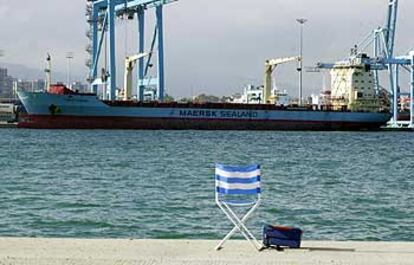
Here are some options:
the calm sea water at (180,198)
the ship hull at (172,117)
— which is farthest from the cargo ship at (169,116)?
the calm sea water at (180,198)

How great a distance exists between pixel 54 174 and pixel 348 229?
44.9 ft

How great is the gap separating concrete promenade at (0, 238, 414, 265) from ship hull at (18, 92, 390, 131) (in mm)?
60863

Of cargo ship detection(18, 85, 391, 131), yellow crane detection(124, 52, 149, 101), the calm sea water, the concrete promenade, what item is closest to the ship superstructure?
cargo ship detection(18, 85, 391, 131)

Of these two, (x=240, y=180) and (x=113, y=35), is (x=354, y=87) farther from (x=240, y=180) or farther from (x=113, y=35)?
(x=240, y=180)

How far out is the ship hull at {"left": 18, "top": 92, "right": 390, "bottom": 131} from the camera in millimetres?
68125

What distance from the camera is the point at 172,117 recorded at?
240 ft

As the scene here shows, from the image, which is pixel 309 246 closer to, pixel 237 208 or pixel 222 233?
pixel 222 233

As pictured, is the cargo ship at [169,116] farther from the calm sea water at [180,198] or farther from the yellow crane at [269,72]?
the calm sea water at [180,198]

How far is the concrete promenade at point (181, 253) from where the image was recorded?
6996 mm

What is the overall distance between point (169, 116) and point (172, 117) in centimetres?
39

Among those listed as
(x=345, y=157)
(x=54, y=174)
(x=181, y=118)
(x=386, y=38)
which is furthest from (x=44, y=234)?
(x=386, y=38)

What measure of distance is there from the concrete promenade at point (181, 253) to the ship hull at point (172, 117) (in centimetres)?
6086

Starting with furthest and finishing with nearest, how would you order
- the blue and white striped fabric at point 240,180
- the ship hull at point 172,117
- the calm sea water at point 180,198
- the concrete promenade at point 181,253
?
the ship hull at point 172,117, the calm sea water at point 180,198, the blue and white striped fabric at point 240,180, the concrete promenade at point 181,253

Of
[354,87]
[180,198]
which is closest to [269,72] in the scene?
[354,87]
